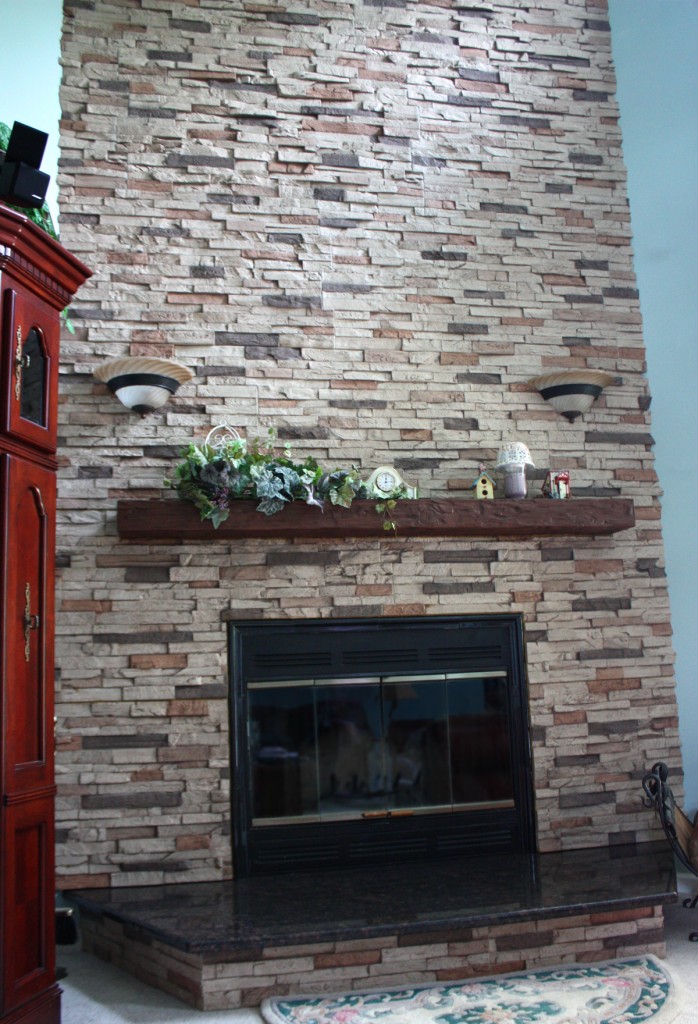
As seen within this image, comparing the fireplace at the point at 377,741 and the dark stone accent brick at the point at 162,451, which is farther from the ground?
the dark stone accent brick at the point at 162,451

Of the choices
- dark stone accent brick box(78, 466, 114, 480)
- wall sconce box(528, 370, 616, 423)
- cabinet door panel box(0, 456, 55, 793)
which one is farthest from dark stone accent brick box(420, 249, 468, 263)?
cabinet door panel box(0, 456, 55, 793)

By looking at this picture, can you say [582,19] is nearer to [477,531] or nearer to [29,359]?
[477,531]

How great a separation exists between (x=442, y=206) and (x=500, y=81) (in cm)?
75

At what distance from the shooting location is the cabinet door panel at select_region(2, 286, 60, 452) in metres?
2.66

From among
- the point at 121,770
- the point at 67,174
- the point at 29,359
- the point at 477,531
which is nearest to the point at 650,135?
the point at 477,531

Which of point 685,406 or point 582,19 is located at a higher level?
point 582,19

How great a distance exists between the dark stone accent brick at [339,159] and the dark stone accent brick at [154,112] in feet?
2.30

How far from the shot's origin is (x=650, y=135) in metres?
4.43

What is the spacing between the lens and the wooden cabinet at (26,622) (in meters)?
2.54

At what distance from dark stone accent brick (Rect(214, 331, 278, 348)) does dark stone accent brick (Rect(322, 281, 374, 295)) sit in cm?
34

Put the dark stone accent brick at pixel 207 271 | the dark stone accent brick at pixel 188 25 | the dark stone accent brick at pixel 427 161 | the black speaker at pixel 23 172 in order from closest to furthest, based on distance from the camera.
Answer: the black speaker at pixel 23 172
the dark stone accent brick at pixel 207 271
the dark stone accent brick at pixel 188 25
the dark stone accent brick at pixel 427 161

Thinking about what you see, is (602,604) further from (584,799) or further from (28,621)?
(28,621)

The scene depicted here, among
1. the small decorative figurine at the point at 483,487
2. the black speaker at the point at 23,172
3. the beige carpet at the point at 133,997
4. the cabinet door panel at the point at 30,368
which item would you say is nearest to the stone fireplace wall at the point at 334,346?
the small decorative figurine at the point at 483,487

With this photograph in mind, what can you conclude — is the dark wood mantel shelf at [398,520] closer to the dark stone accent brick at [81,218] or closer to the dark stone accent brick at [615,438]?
the dark stone accent brick at [615,438]
